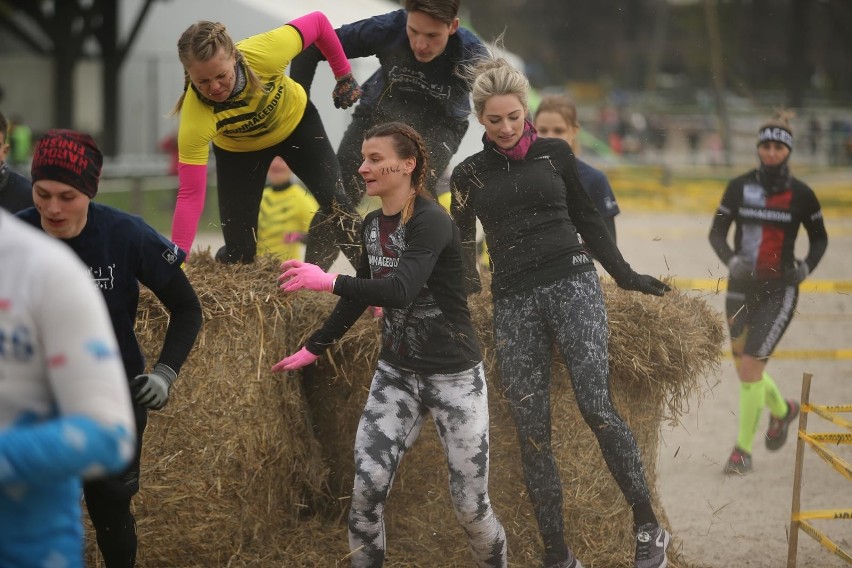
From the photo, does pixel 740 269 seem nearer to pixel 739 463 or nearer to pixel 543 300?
pixel 739 463

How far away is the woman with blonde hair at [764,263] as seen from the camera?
258 inches

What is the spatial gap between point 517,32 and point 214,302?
46981 millimetres

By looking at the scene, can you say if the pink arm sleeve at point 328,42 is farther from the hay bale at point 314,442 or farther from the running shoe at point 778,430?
the running shoe at point 778,430

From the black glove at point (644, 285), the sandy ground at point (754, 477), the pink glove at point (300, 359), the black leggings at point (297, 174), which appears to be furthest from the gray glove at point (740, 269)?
the pink glove at point (300, 359)

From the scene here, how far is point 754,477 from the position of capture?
6.53m

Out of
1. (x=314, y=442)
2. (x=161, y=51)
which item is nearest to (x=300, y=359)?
(x=314, y=442)

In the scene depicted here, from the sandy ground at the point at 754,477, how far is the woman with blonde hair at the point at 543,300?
65 cm

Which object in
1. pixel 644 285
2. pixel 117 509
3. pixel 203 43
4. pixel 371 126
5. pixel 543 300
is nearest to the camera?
pixel 117 509

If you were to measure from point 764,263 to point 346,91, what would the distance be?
326cm

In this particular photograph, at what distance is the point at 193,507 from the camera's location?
4.57 metres

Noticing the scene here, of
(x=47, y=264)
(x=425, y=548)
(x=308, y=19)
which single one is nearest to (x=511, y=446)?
(x=425, y=548)

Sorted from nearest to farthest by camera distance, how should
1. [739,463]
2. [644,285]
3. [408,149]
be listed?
[408,149] < [644,285] < [739,463]

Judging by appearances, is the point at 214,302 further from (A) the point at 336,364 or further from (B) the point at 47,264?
(B) the point at 47,264

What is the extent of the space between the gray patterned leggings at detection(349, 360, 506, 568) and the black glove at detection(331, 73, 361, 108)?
1.58m
